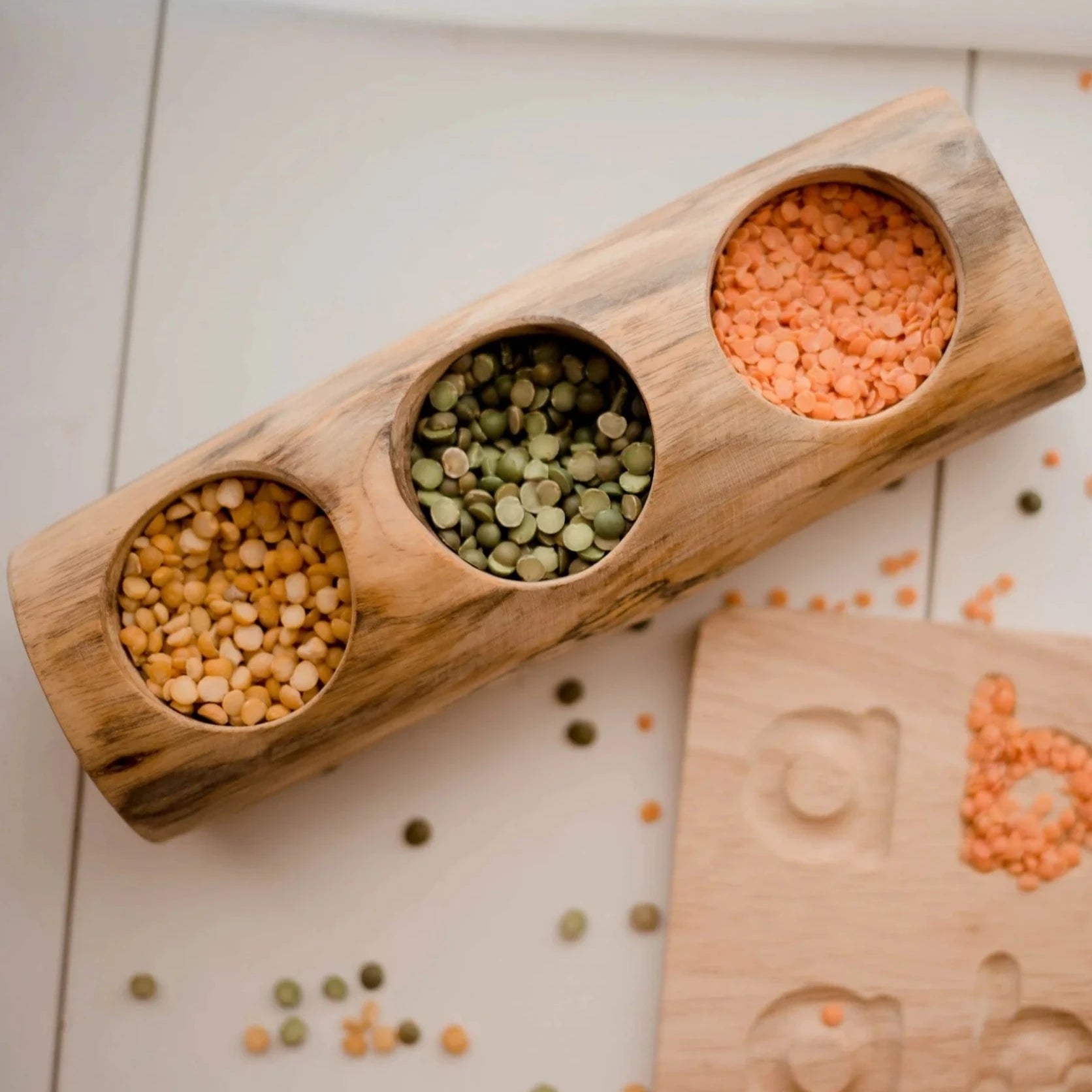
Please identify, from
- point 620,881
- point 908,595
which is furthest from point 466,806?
point 908,595

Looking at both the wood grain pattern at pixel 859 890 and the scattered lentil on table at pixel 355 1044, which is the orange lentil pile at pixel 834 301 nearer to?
the wood grain pattern at pixel 859 890

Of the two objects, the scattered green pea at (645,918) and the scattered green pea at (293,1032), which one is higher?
the scattered green pea at (645,918)

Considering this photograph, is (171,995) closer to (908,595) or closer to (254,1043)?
(254,1043)

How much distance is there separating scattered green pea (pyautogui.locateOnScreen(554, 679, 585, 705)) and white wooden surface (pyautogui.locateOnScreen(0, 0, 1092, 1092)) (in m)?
0.01

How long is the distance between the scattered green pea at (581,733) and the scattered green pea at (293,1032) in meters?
0.42

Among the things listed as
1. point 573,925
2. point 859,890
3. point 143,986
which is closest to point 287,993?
point 143,986

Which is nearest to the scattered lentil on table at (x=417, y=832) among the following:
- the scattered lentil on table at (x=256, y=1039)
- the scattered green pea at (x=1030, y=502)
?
the scattered lentil on table at (x=256, y=1039)

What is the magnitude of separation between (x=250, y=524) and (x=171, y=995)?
54 centimetres

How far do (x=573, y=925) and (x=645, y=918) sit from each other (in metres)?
0.08

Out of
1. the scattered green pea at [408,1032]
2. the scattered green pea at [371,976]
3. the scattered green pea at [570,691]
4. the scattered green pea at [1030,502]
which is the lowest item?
the scattered green pea at [408,1032]

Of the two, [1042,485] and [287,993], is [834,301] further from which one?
[287,993]

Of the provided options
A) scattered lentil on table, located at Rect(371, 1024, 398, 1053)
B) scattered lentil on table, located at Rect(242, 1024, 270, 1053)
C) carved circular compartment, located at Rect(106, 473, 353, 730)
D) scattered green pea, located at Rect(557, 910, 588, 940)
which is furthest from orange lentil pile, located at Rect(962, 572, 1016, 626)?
scattered lentil on table, located at Rect(242, 1024, 270, 1053)

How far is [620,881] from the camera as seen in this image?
1.27 meters

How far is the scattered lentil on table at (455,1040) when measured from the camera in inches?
Result: 49.4
